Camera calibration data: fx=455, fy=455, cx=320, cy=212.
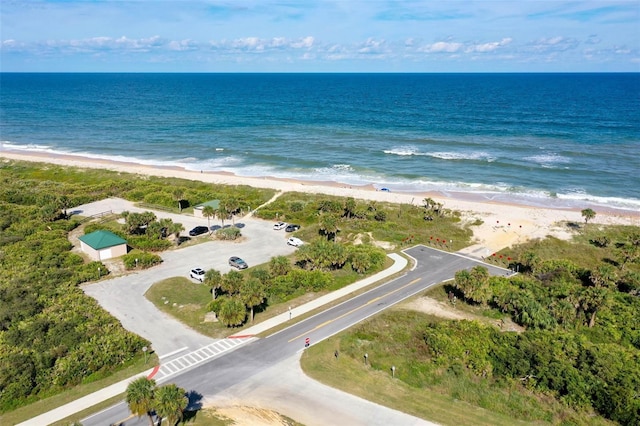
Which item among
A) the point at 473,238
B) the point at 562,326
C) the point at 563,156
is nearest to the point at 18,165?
the point at 473,238

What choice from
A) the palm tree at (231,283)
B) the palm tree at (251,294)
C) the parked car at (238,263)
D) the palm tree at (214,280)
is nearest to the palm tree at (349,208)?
the parked car at (238,263)

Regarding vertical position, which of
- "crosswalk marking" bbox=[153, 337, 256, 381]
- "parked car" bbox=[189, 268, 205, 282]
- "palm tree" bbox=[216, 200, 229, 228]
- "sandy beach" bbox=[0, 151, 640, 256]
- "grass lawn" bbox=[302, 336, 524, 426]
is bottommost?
"grass lawn" bbox=[302, 336, 524, 426]

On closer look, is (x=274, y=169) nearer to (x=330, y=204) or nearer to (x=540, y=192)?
(x=330, y=204)

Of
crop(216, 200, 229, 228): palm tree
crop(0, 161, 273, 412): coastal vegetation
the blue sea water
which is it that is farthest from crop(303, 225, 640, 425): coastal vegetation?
the blue sea water

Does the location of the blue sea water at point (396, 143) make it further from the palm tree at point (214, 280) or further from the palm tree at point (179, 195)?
the palm tree at point (214, 280)

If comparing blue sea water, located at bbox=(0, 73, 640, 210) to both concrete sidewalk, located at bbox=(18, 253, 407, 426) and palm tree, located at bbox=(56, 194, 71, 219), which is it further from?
concrete sidewalk, located at bbox=(18, 253, 407, 426)

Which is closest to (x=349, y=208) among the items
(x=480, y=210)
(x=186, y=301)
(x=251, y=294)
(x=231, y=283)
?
(x=480, y=210)
